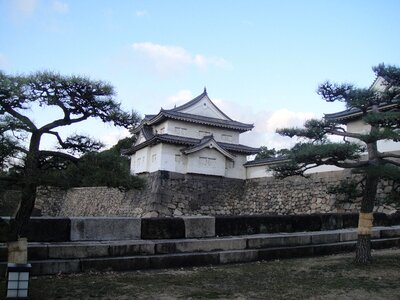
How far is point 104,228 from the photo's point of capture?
265 inches

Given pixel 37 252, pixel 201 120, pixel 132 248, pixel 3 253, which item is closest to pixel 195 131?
pixel 201 120

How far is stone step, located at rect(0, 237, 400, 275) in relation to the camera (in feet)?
18.0

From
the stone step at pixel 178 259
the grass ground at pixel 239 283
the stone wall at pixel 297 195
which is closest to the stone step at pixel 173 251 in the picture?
the stone step at pixel 178 259

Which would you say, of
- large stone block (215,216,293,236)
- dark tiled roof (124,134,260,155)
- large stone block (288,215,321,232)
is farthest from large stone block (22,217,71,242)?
dark tiled roof (124,134,260,155)

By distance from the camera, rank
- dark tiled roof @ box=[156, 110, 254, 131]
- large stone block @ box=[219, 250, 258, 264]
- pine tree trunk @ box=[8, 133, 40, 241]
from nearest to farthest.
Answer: pine tree trunk @ box=[8, 133, 40, 241] < large stone block @ box=[219, 250, 258, 264] < dark tiled roof @ box=[156, 110, 254, 131]

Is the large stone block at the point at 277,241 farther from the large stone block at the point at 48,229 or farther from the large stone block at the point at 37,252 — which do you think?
the large stone block at the point at 37,252

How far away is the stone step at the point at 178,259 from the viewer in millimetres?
5488

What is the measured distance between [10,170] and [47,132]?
72cm

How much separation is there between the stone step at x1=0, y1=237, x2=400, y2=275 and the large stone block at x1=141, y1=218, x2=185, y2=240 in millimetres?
681

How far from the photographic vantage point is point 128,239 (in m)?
6.80

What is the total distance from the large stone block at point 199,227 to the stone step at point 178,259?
Answer: 75cm

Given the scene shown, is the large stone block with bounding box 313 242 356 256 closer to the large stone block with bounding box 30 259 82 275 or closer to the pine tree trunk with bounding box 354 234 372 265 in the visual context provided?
the pine tree trunk with bounding box 354 234 372 265

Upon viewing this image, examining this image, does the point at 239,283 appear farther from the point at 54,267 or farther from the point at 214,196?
the point at 214,196

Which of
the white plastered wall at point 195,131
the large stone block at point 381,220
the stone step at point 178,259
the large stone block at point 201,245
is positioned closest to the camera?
the stone step at point 178,259
